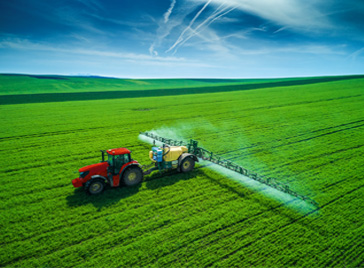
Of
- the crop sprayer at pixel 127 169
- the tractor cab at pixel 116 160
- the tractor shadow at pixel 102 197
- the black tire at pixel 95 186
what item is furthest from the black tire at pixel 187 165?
the black tire at pixel 95 186

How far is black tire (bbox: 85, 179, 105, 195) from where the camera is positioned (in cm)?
1046

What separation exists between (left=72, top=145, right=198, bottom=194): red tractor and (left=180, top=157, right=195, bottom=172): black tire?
0.27 feet

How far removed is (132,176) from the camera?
11664 mm

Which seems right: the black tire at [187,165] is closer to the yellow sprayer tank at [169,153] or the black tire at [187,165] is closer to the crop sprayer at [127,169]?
the crop sprayer at [127,169]

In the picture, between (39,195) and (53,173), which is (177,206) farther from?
(53,173)

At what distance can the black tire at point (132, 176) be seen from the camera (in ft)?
37.3

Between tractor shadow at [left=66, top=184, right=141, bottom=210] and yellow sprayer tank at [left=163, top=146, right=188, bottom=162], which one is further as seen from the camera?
yellow sprayer tank at [left=163, top=146, right=188, bottom=162]

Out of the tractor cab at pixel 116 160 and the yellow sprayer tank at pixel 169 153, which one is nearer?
the tractor cab at pixel 116 160

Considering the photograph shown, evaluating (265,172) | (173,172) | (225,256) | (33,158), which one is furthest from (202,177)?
(33,158)

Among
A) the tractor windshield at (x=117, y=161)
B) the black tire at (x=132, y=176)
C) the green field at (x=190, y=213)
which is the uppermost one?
the tractor windshield at (x=117, y=161)

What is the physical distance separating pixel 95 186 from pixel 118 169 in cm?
142

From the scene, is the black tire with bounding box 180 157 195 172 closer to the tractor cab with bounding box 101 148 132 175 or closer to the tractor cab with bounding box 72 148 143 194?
the tractor cab with bounding box 72 148 143 194

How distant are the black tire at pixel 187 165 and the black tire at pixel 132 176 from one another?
2719mm

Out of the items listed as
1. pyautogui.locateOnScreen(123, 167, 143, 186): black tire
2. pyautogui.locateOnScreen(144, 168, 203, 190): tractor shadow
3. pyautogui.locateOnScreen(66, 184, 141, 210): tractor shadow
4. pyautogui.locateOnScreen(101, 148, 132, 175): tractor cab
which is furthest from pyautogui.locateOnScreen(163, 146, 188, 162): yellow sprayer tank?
pyautogui.locateOnScreen(101, 148, 132, 175): tractor cab
